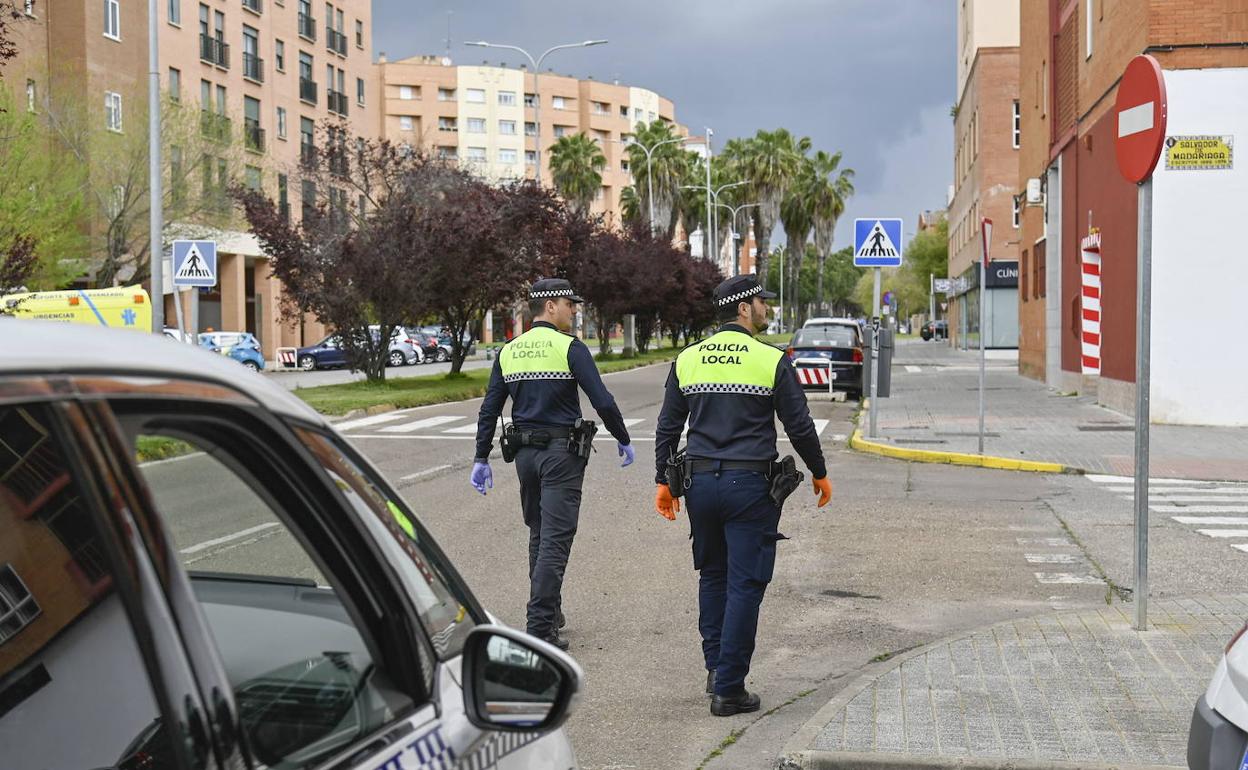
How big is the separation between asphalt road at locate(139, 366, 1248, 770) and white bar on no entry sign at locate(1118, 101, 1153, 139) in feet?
9.11

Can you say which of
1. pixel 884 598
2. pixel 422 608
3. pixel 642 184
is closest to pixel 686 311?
pixel 642 184

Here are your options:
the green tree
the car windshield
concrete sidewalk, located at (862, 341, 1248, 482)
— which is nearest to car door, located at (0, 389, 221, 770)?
concrete sidewalk, located at (862, 341, 1248, 482)

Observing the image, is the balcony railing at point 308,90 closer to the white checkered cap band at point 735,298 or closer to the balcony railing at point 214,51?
the balcony railing at point 214,51

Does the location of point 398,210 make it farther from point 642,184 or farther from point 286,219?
point 642,184

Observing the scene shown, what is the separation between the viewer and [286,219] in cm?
3250

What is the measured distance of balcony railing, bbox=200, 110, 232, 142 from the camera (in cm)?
4478

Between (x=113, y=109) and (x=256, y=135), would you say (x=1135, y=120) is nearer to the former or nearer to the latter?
(x=113, y=109)

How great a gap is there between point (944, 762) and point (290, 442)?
3696 millimetres

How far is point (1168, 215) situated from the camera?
2056cm

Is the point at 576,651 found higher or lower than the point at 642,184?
lower

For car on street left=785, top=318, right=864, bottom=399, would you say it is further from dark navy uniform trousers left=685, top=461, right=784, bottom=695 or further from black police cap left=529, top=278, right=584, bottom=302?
dark navy uniform trousers left=685, top=461, right=784, bottom=695

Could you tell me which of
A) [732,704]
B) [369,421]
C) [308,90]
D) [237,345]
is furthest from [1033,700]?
[308,90]

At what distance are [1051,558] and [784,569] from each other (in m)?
1.89

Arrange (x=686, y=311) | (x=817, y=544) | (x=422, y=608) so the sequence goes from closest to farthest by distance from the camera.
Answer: (x=422, y=608), (x=817, y=544), (x=686, y=311)
